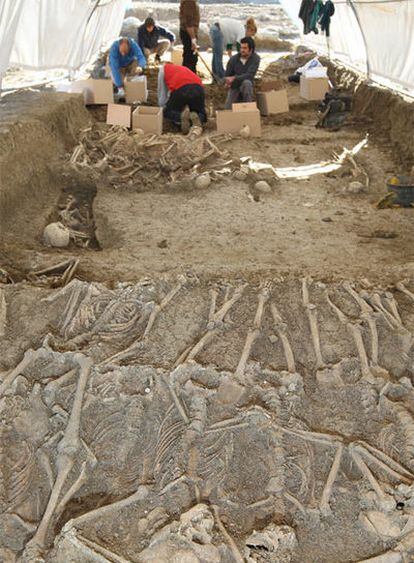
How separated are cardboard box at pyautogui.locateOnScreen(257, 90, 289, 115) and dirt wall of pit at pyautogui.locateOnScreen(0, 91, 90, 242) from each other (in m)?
3.77

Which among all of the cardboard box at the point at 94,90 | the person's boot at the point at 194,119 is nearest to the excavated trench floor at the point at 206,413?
the person's boot at the point at 194,119

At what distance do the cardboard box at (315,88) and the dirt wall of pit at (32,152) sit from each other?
16.6ft

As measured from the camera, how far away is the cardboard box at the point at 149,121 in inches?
328

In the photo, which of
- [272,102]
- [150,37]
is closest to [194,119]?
[272,102]

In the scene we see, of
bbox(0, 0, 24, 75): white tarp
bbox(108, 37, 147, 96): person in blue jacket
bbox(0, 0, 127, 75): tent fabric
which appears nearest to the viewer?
bbox(0, 0, 24, 75): white tarp

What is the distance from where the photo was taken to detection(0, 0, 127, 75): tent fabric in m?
6.91

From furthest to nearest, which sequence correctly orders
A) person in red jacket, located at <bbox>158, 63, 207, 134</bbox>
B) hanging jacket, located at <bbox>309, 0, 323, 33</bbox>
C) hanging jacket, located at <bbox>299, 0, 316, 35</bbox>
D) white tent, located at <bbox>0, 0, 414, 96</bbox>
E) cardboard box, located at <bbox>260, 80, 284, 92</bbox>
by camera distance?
hanging jacket, located at <bbox>299, 0, 316, 35</bbox> < hanging jacket, located at <bbox>309, 0, 323, 33</bbox> < cardboard box, located at <bbox>260, 80, 284, 92</bbox> < person in red jacket, located at <bbox>158, 63, 207, 134</bbox> < white tent, located at <bbox>0, 0, 414, 96</bbox>

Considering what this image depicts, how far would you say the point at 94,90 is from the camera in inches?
372

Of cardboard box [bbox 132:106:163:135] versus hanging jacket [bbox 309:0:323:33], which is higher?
hanging jacket [bbox 309:0:323:33]

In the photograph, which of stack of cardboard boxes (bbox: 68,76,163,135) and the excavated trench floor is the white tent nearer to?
stack of cardboard boxes (bbox: 68,76,163,135)

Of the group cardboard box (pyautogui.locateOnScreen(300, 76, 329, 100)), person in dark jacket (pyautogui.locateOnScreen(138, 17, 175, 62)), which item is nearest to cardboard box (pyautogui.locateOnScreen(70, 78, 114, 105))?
cardboard box (pyautogui.locateOnScreen(300, 76, 329, 100))

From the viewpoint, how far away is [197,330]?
3428mm

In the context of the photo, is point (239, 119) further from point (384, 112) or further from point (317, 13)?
point (317, 13)

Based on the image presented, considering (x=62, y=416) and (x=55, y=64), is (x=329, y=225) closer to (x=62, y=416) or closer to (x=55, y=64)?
(x=62, y=416)
